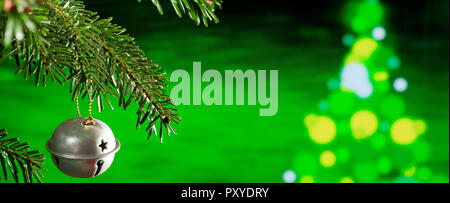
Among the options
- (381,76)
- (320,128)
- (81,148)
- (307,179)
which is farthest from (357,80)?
(81,148)

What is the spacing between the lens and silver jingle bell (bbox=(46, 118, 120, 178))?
2.69 feet

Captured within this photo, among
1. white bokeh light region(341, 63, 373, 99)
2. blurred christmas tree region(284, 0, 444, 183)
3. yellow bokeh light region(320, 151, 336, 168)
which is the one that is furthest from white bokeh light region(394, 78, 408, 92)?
yellow bokeh light region(320, 151, 336, 168)

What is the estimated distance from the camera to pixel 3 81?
7.63 feet

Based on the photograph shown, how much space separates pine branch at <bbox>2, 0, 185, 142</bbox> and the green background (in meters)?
1.58

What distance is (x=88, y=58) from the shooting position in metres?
0.70

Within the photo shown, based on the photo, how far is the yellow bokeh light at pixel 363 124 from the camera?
8.03 ft

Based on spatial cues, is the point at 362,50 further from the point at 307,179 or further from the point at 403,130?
the point at 307,179

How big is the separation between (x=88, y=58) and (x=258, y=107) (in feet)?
5.70

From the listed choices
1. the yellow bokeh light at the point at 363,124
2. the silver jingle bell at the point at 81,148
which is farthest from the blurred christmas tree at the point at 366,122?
the silver jingle bell at the point at 81,148

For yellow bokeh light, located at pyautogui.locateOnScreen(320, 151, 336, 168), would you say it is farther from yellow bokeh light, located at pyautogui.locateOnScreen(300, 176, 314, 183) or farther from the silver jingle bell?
the silver jingle bell

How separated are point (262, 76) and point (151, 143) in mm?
601
